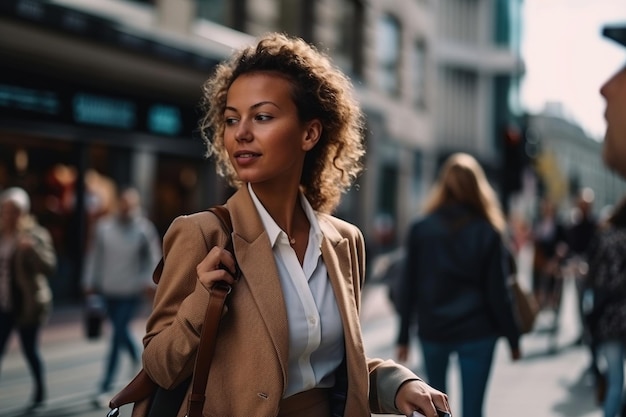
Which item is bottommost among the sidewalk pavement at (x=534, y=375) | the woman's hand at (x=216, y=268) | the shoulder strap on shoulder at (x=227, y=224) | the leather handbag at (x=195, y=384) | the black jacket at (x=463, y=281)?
the sidewalk pavement at (x=534, y=375)

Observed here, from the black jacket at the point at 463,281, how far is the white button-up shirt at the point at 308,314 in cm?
270

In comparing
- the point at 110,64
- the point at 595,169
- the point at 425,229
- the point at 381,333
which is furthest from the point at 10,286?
the point at 595,169

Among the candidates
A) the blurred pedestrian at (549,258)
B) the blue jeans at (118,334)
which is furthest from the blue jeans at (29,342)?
the blurred pedestrian at (549,258)

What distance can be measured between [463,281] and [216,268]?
10.3ft

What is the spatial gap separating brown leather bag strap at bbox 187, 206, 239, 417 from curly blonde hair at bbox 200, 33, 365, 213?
55 centimetres

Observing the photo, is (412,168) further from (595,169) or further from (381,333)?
(595,169)

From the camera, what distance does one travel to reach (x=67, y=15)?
37.4ft

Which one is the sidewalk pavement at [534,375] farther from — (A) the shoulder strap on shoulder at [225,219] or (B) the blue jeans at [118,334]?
(A) the shoulder strap on shoulder at [225,219]

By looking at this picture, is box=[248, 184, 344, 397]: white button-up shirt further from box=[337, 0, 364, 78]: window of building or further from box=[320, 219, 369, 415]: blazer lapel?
box=[337, 0, 364, 78]: window of building

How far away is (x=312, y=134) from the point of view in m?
2.25

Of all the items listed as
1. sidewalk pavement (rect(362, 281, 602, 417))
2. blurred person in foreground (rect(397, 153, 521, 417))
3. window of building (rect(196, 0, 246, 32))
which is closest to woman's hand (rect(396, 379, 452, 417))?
blurred person in foreground (rect(397, 153, 521, 417))

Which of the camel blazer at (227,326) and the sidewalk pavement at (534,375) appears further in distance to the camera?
the sidewalk pavement at (534,375)

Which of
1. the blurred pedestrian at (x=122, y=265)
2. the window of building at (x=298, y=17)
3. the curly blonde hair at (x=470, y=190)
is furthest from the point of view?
the window of building at (x=298, y=17)

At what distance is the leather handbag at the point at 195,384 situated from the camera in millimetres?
1871
